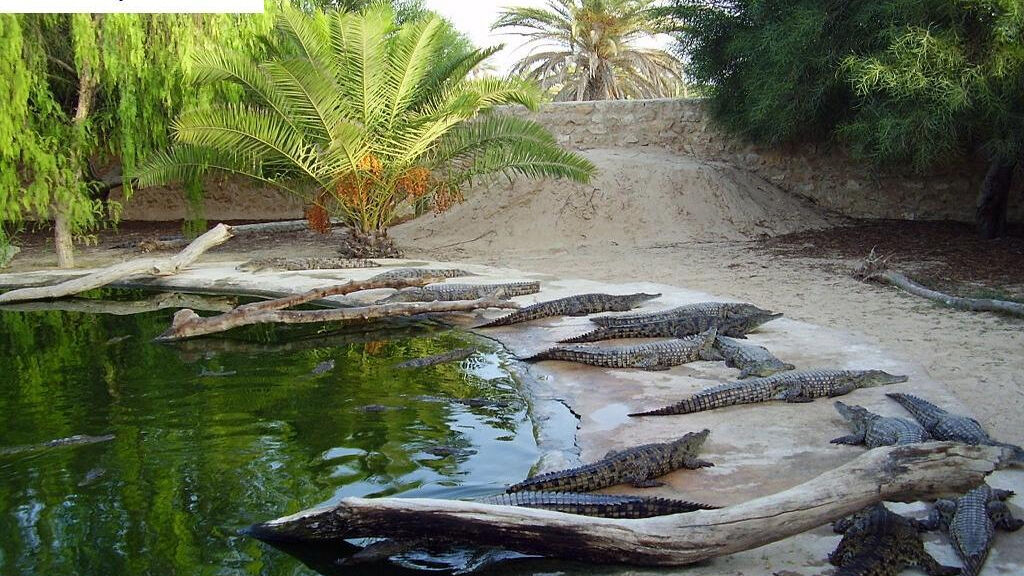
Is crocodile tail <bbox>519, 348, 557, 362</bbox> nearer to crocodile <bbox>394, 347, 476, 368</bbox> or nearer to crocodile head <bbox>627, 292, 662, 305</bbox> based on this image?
crocodile <bbox>394, 347, 476, 368</bbox>

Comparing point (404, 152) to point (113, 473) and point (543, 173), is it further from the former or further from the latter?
point (113, 473)

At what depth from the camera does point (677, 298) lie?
975 cm

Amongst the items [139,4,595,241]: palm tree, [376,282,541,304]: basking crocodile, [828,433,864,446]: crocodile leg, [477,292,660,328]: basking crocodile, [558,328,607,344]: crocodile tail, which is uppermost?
[139,4,595,241]: palm tree

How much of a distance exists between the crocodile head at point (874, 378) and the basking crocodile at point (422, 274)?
566cm

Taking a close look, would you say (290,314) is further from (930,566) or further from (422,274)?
(930,566)

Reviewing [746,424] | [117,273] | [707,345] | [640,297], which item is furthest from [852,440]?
[117,273]

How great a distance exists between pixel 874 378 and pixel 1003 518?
7.84 ft

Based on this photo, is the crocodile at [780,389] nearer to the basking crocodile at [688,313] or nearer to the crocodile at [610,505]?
the crocodile at [610,505]

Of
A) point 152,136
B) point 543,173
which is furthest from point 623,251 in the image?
point 152,136

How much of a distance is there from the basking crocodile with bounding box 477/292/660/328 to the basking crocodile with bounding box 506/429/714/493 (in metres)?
4.05

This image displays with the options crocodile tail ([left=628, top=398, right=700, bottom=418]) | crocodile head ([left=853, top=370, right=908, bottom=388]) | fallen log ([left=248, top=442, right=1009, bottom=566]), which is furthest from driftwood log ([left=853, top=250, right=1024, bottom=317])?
fallen log ([left=248, top=442, right=1009, bottom=566])

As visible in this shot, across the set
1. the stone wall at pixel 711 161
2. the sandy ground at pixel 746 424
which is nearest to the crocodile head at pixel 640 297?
the sandy ground at pixel 746 424

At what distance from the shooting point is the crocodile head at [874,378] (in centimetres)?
599

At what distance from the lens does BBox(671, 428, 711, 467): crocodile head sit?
466 centimetres
